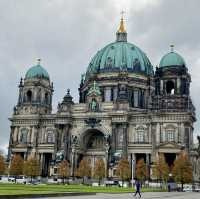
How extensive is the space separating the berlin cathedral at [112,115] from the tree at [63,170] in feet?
12.4

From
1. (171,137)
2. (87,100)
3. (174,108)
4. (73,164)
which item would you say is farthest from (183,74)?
(73,164)

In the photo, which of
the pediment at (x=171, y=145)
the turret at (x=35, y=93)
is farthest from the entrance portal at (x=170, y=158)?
the turret at (x=35, y=93)

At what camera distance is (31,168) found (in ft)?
296

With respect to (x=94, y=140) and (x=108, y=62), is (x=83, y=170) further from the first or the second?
(x=108, y=62)

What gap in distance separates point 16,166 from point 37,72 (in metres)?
26.1

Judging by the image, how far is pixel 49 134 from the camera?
330ft

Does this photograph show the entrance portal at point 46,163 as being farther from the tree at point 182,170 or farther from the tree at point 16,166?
the tree at point 182,170

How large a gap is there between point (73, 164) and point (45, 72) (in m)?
27.5

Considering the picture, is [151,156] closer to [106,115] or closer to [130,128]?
[130,128]

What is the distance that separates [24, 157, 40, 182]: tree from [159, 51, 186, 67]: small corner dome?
120 feet

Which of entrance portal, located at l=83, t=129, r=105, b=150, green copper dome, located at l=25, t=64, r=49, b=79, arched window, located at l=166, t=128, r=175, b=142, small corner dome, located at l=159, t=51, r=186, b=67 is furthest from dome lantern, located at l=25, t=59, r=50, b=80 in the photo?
arched window, located at l=166, t=128, r=175, b=142

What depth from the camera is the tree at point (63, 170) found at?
289ft

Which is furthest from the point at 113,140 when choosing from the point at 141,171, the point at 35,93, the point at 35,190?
the point at 35,190

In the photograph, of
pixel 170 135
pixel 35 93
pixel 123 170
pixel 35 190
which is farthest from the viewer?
pixel 35 93
